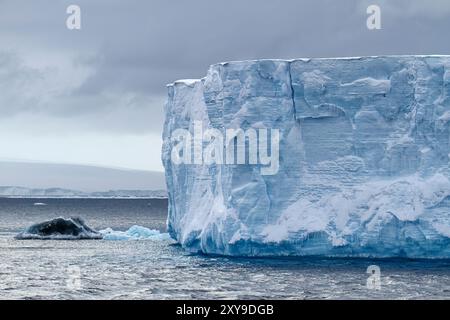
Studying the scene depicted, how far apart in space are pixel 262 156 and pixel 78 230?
52.7ft

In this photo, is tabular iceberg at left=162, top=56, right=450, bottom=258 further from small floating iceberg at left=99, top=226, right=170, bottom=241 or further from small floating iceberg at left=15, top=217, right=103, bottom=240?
small floating iceberg at left=15, top=217, right=103, bottom=240

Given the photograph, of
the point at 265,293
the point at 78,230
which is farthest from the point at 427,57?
the point at 78,230

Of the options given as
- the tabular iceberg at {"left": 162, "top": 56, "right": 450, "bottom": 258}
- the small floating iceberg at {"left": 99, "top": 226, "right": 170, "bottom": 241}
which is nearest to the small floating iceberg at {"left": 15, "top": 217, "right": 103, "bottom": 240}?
the small floating iceberg at {"left": 99, "top": 226, "right": 170, "bottom": 241}

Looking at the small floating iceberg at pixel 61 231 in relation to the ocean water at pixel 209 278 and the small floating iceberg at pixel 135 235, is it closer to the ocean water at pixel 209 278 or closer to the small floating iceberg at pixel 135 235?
the small floating iceberg at pixel 135 235

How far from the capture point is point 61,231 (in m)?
41.3

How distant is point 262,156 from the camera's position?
27.1 meters

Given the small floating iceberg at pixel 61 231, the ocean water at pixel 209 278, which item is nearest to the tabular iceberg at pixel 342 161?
the ocean water at pixel 209 278

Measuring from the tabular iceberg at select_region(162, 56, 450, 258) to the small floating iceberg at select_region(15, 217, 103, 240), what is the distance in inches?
560

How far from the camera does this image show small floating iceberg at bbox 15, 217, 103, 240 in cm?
4112

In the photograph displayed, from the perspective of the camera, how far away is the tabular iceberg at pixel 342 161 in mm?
26625

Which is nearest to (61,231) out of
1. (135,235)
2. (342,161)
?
(135,235)

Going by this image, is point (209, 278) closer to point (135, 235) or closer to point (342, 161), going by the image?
point (342, 161)
